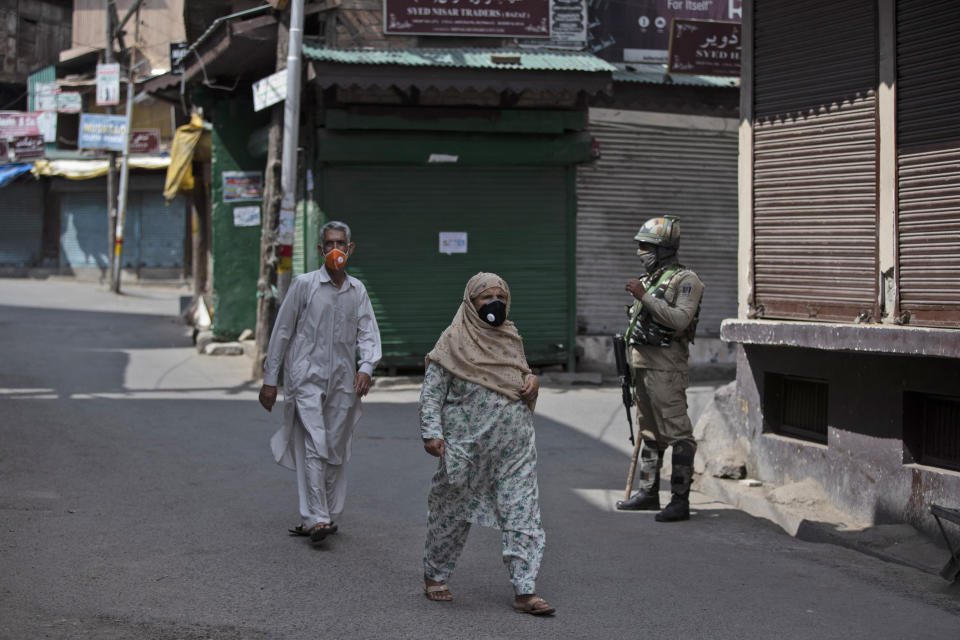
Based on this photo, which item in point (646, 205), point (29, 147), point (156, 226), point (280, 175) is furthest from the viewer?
point (156, 226)

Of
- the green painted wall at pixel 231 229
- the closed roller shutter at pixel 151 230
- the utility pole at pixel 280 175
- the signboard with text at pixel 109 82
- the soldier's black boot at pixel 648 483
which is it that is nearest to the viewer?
the soldier's black boot at pixel 648 483

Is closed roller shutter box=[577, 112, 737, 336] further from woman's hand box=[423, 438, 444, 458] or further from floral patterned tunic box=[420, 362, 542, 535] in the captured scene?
woman's hand box=[423, 438, 444, 458]

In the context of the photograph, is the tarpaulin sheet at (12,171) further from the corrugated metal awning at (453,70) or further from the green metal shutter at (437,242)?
the corrugated metal awning at (453,70)

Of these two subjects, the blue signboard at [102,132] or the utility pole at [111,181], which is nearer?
the blue signboard at [102,132]

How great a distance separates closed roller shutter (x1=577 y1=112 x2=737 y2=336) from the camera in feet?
47.0

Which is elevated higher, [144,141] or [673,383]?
[144,141]

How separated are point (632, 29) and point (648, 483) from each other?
9181 mm

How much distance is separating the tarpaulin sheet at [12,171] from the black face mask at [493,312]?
105 ft

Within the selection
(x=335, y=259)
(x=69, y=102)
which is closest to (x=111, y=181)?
(x=69, y=102)

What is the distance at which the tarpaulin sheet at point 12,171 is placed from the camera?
110 ft

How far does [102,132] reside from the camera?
27688mm

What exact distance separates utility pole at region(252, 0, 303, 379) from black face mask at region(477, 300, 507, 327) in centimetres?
775

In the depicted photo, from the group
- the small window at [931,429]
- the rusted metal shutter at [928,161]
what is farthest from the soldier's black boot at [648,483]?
the rusted metal shutter at [928,161]

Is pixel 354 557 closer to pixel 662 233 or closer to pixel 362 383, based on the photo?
pixel 362 383
